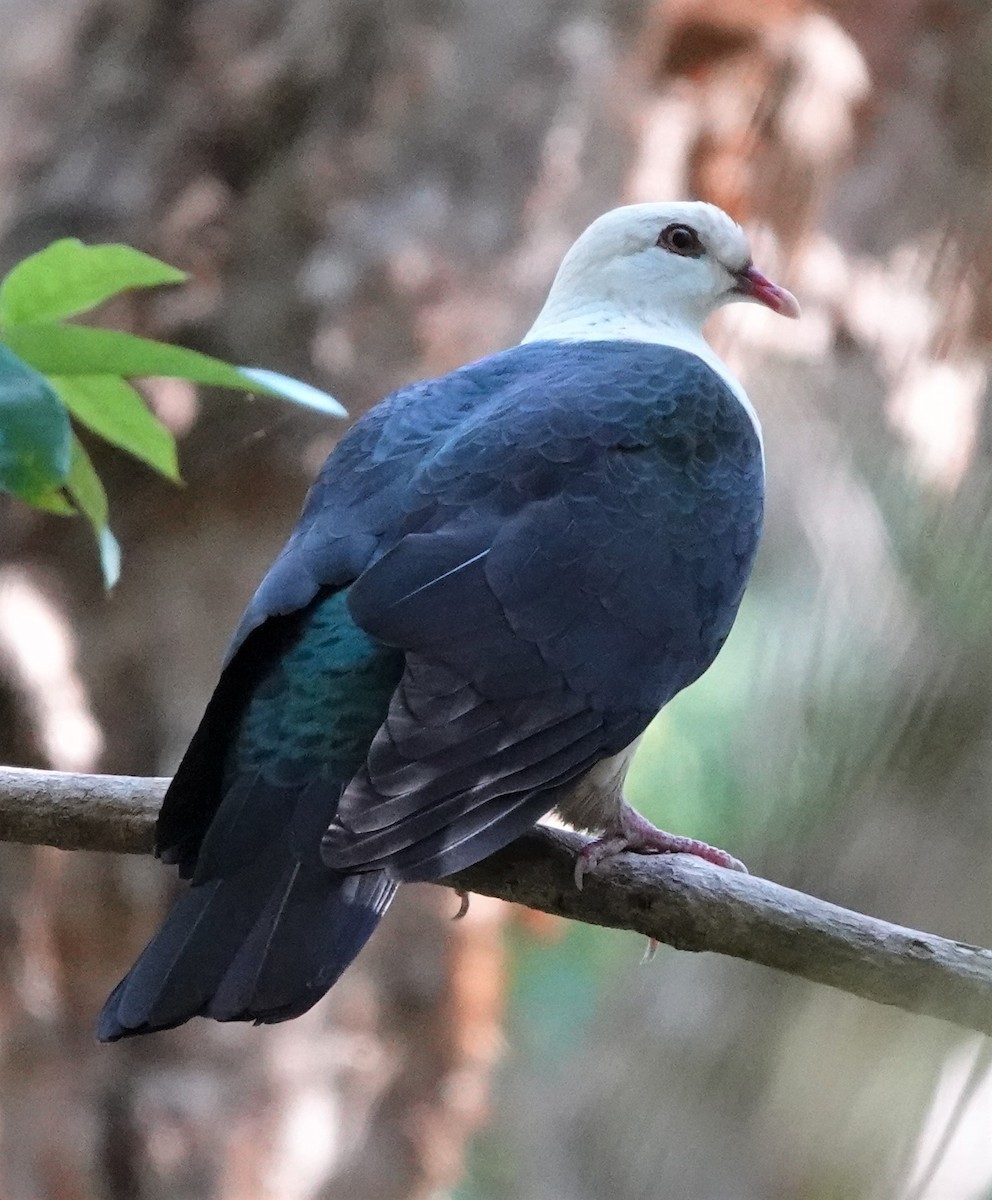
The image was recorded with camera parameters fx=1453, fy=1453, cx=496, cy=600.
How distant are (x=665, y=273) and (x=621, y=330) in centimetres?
16

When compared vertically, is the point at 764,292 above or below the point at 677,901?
above

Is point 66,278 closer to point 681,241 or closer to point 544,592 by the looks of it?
point 544,592

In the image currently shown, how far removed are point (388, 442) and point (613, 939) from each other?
1887 millimetres

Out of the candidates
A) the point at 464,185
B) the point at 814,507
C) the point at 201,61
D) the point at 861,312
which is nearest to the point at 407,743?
the point at 814,507

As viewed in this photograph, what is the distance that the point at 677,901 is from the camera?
1.58m

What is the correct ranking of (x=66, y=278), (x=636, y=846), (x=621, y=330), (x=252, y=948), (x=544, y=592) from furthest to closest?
1. (x=621, y=330)
2. (x=636, y=846)
3. (x=544, y=592)
4. (x=252, y=948)
5. (x=66, y=278)

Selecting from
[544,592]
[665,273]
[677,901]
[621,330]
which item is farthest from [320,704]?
[665,273]

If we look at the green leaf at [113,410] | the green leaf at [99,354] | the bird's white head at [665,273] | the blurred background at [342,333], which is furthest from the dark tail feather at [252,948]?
the bird's white head at [665,273]

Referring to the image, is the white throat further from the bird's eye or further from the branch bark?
the branch bark

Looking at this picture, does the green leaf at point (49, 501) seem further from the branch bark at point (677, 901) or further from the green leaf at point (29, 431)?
the branch bark at point (677, 901)

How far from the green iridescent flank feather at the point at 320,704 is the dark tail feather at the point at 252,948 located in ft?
0.44

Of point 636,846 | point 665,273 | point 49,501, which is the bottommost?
point 636,846

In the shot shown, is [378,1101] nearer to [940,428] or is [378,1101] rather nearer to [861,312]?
[861,312]

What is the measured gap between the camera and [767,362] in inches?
110
